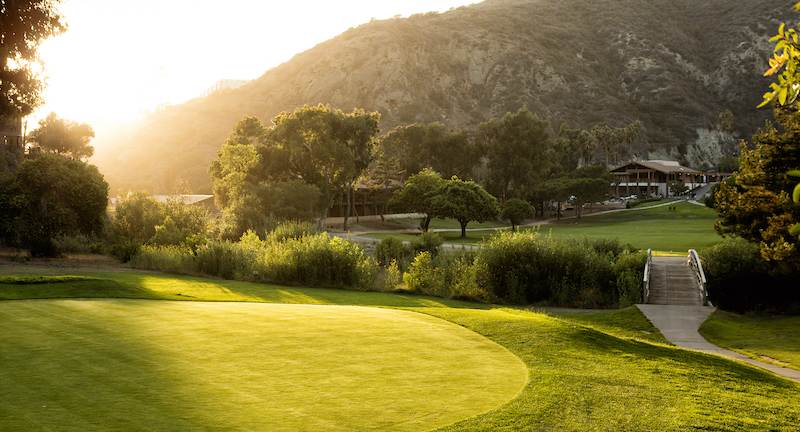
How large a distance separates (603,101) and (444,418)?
626ft

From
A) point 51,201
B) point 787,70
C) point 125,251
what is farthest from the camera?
point 51,201

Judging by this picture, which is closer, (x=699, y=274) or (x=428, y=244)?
(x=699, y=274)

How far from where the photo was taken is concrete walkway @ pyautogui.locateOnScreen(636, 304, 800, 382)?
2223cm

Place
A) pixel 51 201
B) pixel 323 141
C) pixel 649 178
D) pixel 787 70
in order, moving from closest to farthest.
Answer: pixel 787 70
pixel 51 201
pixel 323 141
pixel 649 178

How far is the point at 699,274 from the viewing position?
35.2 metres

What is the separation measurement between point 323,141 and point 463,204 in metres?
16.8

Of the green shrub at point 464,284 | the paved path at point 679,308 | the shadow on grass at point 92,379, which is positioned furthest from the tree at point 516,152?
the shadow on grass at point 92,379

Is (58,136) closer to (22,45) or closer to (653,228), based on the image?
(22,45)

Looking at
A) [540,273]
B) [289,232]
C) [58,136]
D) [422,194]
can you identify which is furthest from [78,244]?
[58,136]

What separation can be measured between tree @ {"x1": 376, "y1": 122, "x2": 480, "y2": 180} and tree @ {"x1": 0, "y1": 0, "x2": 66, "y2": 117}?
72.1 m

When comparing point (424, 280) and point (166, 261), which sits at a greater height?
point (166, 261)

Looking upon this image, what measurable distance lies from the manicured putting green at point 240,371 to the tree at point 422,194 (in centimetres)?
6044

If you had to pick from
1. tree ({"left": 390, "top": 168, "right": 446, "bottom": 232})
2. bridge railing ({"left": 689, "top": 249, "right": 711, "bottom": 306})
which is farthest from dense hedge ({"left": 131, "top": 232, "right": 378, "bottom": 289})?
tree ({"left": 390, "top": 168, "right": 446, "bottom": 232})

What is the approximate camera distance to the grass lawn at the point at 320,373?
8.11 m
